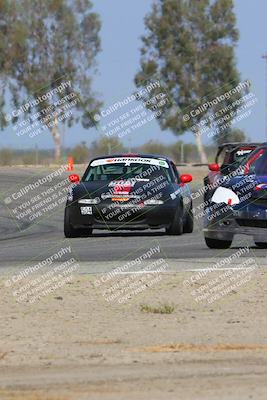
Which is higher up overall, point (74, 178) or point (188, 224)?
point (74, 178)

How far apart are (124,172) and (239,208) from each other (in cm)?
514

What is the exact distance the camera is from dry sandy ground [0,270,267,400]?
757 centimetres

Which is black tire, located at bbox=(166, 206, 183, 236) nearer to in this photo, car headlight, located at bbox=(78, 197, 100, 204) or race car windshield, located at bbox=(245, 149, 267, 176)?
car headlight, located at bbox=(78, 197, 100, 204)

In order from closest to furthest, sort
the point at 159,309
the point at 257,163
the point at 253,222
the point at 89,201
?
the point at 159,309 → the point at 253,222 → the point at 257,163 → the point at 89,201

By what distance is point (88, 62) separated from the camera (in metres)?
87.2

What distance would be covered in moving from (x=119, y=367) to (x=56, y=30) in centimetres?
7897

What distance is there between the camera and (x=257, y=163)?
17297 millimetres

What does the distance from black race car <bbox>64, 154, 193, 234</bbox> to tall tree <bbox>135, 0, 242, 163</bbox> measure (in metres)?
67.3

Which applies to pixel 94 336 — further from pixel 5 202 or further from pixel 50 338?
pixel 5 202

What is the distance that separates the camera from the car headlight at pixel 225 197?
16375mm

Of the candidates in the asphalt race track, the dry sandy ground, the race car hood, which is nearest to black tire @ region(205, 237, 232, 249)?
the asphalt race track

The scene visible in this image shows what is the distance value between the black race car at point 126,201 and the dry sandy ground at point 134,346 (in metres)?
7.00

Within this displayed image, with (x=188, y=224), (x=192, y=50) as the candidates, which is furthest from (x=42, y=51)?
(x=188, y=224)

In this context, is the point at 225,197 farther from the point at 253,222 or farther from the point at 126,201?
the point at 126,201
